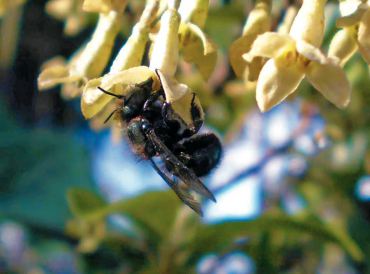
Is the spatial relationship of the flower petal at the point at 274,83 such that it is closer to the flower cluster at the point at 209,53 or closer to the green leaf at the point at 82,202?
the flower cluster at the point at 209,53

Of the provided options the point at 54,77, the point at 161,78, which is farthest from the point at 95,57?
the point at 161,78

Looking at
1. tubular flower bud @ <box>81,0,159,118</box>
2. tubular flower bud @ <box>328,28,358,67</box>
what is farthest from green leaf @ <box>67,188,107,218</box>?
tubular flower bud @ <box>328,28,358,67</box>

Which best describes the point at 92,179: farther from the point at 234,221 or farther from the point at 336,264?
the point at 234,221

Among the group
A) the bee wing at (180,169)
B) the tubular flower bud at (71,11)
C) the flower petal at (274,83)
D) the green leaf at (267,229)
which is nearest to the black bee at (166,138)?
the bee wing at (180,169)

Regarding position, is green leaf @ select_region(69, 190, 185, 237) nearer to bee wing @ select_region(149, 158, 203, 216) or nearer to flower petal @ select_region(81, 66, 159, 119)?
bee wing @ select_region(149, 158, 203, 216)

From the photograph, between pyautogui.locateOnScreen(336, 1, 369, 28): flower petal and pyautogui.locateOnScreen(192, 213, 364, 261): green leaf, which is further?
pyautogui.locateOnScreen(192, 213, 364, 261): green leaf

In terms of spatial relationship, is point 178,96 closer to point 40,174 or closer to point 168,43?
point 168,43
